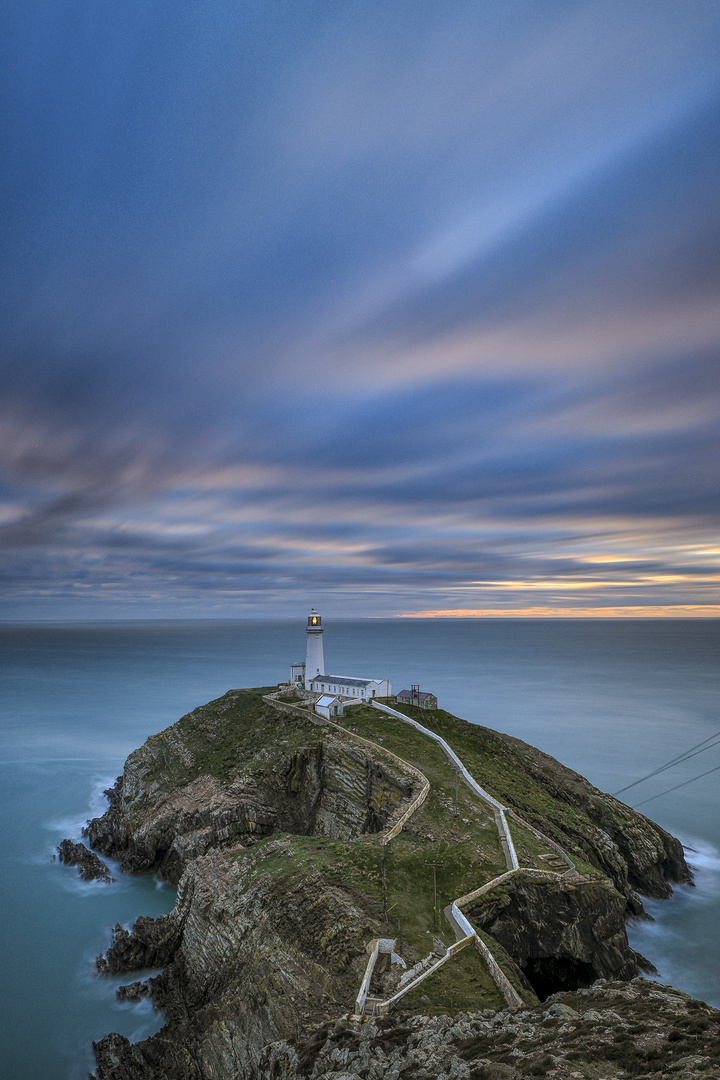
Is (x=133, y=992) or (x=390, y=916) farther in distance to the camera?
(x=133, y=992)

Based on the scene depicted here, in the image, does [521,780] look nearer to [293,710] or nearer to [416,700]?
[416,700]

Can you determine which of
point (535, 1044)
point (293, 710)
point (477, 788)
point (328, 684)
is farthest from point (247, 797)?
point (535, 1044)

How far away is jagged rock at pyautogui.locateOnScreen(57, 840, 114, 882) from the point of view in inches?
1518

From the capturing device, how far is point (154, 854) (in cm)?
3959

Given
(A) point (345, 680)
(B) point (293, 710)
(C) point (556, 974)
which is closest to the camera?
(C) point (556, 974)

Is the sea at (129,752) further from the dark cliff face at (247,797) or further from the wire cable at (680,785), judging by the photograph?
the dark cliff face at (247,797)

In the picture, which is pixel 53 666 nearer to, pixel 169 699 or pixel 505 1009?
pixel 169 699

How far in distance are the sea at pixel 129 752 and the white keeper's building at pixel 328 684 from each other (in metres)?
19.6

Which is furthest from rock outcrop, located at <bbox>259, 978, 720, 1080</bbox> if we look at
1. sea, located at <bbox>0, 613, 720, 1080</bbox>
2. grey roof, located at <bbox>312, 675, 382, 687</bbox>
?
grey roof, located at <bbox>312, 675, 382, 687</bbox>

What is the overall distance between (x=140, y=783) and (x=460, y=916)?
3471 centimetres

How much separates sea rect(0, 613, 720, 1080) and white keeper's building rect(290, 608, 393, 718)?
19.6 metres

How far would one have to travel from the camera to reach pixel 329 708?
4750 cm

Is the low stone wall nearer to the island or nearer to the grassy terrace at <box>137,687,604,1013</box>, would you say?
the island

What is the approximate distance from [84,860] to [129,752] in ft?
104
